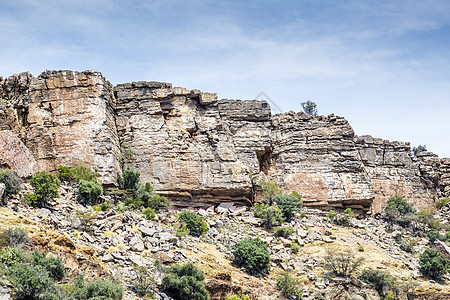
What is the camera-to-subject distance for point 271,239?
48094 mm

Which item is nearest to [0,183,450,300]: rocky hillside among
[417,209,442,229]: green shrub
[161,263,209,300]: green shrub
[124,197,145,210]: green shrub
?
[161,263,209,300]: green shrub

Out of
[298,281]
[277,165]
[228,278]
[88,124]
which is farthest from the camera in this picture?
[277,165]

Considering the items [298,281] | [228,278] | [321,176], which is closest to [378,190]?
[321,176]

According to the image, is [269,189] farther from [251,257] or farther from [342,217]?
[251,257]

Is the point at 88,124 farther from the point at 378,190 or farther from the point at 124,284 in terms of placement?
the point at 378,190

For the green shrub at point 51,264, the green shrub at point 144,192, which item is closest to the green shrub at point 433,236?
the green shrub at point 144,192

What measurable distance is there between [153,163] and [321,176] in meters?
17.3

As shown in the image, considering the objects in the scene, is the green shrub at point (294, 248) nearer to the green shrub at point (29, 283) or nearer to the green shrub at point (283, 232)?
the green shrub at point (283, 232)

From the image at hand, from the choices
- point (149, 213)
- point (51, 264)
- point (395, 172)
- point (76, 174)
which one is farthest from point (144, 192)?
point (395, 172)

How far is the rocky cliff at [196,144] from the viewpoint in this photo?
5125 cm

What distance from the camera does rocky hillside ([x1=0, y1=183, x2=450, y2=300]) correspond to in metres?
34.2

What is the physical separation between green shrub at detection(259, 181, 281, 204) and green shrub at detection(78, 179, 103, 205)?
17.6m

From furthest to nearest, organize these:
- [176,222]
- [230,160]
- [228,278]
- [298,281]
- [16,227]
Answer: [230,160]
[176,222]
[298,281]
[228,278]
[16,227]

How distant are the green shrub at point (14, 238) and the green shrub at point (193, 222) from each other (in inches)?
667
